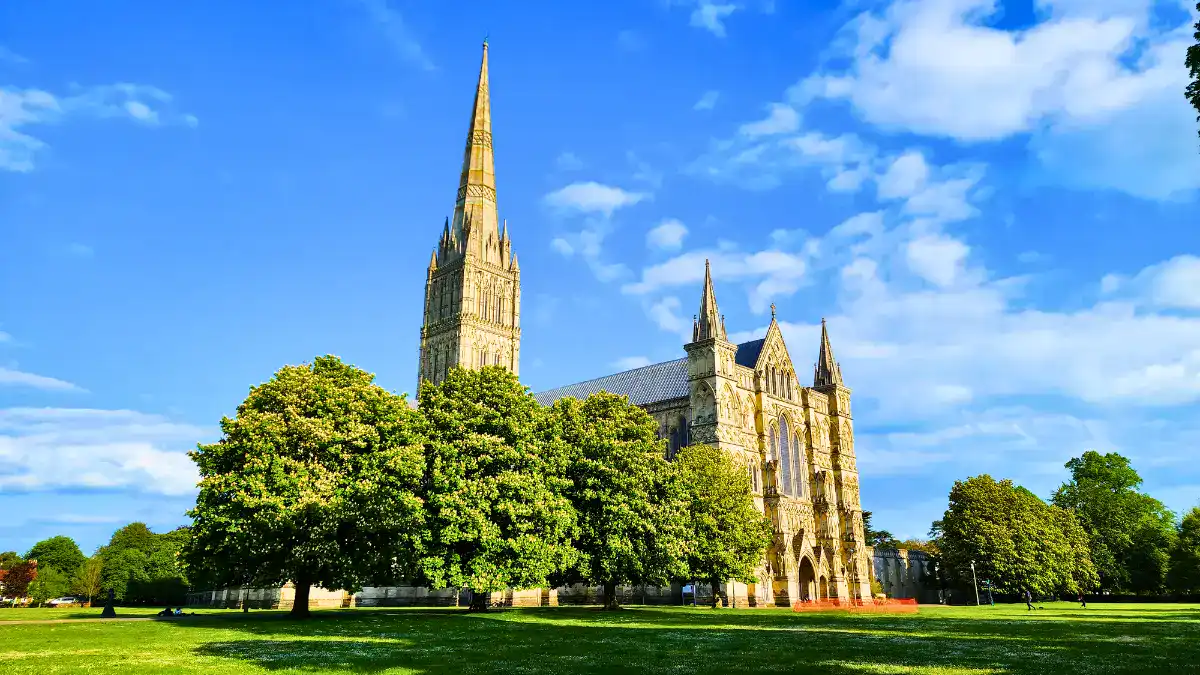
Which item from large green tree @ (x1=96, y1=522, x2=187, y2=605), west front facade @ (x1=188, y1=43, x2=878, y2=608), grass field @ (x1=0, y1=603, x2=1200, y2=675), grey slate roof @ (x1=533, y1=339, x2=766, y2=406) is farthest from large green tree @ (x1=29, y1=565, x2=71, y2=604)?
grass field @ (x1=0, y1=603, x2=1200, y2=675)

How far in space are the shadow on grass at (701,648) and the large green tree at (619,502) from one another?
14.1 metres

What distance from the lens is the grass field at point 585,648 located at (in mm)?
18859

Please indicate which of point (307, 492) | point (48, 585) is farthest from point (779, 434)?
point (48, 585)

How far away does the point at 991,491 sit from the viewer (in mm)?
87312

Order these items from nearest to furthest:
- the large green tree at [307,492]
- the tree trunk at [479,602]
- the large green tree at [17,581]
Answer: the large green tree at [307,492] → the tree trunk at [479,602] → the large green tree at [17,581]

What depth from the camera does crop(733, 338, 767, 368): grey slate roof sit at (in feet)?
283

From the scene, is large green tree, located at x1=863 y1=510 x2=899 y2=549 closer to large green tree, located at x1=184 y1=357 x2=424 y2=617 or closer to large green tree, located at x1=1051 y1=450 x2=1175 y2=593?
large green tree, located at x1=1051 y1=450 x2=1175 y2=593

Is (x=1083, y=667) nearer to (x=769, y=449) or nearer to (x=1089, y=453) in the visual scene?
(x=769, y=449)

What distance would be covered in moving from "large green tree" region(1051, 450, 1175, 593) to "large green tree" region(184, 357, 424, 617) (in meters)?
89.5

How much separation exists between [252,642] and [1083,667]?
2395cm

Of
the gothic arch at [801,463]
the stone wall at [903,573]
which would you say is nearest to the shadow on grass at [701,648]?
the gothic arch at [801,463]

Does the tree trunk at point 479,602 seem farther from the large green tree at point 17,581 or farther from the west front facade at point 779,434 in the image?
the large green tree at point 17,581

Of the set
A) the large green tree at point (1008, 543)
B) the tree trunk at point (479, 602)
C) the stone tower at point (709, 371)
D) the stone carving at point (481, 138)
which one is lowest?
the tree trunk at point (479, 602)

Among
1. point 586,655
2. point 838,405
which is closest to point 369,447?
point 586,655
